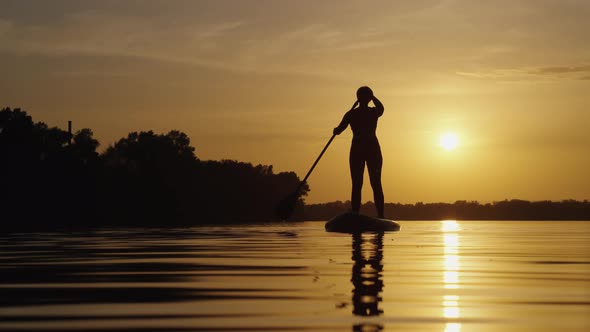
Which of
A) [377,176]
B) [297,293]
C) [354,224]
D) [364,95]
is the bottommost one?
[297,293]

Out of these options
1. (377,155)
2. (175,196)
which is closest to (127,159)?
(175,196)

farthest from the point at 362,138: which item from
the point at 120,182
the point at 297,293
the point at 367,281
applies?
the point at 120,182

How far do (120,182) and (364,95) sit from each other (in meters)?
61.6

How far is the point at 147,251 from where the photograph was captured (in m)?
17.2

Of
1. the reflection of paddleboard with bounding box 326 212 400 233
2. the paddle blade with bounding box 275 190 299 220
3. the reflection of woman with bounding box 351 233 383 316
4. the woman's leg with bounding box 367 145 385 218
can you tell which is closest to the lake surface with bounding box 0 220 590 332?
the reflection of woman with bounding box 351 233 383 316

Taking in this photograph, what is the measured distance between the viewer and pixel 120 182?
292ft

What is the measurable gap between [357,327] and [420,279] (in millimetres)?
3882

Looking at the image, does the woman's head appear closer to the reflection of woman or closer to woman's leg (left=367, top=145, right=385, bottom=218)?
woman's leg (left=367, top=145, right=385, bottom=218)

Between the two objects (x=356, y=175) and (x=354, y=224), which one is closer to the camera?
(x=354, y=224)

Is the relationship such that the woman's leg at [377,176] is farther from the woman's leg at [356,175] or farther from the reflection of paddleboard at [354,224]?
the reflection of paddleboard at [354,224]

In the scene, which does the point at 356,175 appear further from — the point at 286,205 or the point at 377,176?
the point at 286,205

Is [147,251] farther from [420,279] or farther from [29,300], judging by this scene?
[29,300]

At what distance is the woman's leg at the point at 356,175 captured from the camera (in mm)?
29938

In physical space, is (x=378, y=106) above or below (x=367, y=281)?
above
